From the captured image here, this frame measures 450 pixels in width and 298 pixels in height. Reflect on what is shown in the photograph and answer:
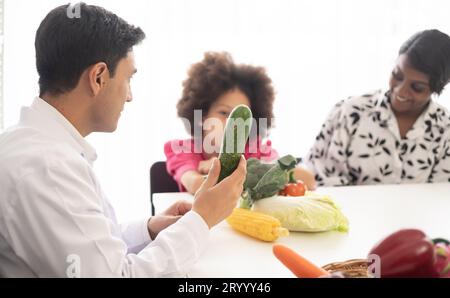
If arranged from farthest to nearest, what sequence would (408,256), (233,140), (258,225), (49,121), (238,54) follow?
(238,54), (258,225), (233,140), (49,121), (408,256)

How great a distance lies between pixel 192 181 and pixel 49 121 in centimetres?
76

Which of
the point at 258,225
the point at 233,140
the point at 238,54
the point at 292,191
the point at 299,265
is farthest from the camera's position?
the point at 238,54

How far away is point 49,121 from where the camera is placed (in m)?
0.92

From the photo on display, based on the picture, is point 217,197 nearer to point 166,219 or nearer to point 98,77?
point 166,219

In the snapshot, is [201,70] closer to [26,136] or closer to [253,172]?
[253,172]

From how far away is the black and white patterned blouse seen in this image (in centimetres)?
196

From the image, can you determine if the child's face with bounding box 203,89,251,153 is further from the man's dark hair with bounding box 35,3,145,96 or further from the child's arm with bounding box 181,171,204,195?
the man's dark hair with bounding box 35,3,145,96

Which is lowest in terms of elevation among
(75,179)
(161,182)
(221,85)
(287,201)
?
(161,182)

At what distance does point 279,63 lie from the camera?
290 cm

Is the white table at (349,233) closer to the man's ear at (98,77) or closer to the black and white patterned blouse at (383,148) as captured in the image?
the black and white patterned blouse at (383,148)

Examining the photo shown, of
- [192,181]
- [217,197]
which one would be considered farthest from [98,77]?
[192,181]

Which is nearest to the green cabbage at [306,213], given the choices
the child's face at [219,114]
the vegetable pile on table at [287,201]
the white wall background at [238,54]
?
the vegetable pile on table at [287,201]

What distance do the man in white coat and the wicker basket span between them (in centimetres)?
23
